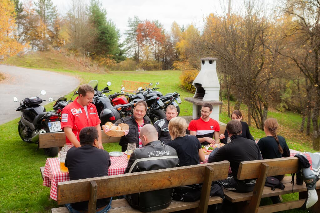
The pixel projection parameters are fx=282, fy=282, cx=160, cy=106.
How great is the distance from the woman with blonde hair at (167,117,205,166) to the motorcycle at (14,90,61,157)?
348 centimetres

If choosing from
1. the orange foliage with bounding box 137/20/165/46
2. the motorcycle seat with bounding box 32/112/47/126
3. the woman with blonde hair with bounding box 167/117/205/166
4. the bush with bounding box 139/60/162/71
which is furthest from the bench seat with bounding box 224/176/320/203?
the orange foliage with bounding box 137/20/165/46

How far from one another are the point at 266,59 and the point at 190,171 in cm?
1140

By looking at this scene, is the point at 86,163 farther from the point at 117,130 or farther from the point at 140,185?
the point at 117,130

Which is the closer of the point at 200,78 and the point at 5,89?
the point at 200,78

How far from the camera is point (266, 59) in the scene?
42.6 feet

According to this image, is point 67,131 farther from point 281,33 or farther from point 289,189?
point 281,33

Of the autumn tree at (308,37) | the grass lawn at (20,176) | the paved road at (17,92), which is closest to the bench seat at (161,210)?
the grass lawn at (20,176)

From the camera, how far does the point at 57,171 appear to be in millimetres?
3119

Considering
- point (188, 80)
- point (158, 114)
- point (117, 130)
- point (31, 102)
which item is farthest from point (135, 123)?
point (188, 80)

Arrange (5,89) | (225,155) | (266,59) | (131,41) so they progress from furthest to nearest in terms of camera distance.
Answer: (131,41), (5,89), (266,59), (225,155)

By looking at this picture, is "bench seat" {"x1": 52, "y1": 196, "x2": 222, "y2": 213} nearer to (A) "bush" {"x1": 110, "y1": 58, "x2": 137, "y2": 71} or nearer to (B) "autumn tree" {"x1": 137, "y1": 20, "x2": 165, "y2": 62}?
(A) "bush" {"x1": 110, "y1": 58, "x2": 137, "y2": 71}

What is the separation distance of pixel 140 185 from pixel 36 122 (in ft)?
13.6

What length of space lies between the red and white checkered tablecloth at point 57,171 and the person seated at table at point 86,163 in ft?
1.10

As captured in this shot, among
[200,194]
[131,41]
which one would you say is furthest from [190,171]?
[131,41]
